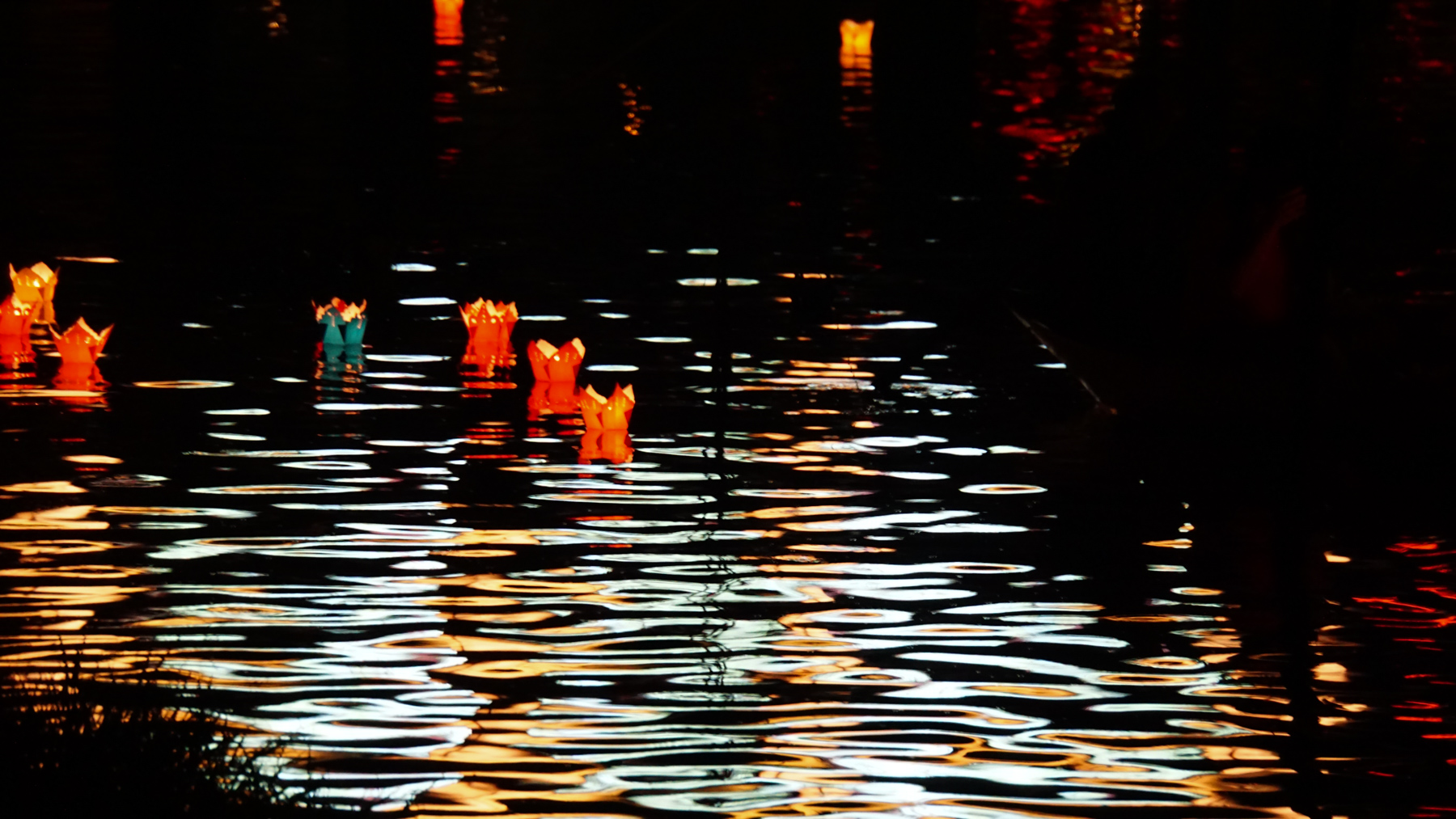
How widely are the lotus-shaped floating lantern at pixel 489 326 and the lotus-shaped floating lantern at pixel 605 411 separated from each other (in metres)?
2.38

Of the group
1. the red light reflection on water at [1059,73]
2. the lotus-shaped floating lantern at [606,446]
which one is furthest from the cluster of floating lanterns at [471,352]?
the red light reflection on water at [1059,73]

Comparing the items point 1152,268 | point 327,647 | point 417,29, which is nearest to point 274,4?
point 417,29

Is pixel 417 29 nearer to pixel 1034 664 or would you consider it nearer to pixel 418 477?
pixel 418 477

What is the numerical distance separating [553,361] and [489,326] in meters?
1.20

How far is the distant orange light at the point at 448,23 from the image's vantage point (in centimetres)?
4331

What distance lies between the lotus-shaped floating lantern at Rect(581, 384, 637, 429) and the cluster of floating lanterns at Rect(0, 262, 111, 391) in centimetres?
300

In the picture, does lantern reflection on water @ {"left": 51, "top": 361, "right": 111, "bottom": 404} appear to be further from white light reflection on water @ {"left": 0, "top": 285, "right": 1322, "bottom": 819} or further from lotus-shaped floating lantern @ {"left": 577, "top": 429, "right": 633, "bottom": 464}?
lotus-shaped floating lantern @ {"left": 577, "top": 429, "right": 633, "bottom": 464}

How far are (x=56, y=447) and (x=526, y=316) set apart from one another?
495 centimetres

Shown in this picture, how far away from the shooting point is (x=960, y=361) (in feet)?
50.4

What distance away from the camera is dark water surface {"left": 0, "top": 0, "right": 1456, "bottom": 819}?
25.3ft

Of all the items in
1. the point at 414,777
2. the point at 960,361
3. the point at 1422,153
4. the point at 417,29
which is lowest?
the point at 414,777

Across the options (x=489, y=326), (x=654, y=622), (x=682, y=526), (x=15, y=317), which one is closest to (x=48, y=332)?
(x=15, y=317)

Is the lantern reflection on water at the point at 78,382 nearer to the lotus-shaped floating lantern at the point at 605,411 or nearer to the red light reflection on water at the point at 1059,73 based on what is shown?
the lotus-shaped floating lantern at the point at 605,411

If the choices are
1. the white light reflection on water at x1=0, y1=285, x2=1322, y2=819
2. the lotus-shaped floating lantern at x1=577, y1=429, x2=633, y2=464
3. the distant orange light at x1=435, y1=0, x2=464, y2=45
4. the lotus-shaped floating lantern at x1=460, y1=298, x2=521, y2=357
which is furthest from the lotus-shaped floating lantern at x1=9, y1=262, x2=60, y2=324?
the distant orange light at x1=435, y1=0, x2=464, y2=45
